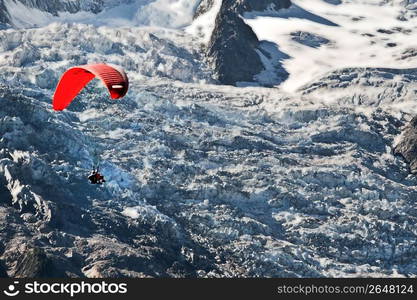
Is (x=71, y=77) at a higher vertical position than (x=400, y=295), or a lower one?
higher

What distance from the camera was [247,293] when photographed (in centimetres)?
17988

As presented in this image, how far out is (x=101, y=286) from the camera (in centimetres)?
18675

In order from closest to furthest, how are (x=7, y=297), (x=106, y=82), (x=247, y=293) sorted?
(x=106, y=82), (x=7, y=297), (x=247, y=293)

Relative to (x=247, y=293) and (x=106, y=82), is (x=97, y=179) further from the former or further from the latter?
(x=247, y=293)

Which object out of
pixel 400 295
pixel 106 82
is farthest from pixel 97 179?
pixel 400 295

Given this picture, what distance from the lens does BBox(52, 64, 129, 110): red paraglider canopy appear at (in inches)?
5886

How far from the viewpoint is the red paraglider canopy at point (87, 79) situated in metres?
150

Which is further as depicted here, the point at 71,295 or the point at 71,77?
the point at 71,295

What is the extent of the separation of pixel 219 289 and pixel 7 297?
28.8m

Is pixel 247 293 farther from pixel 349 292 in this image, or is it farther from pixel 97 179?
pixel 97 179

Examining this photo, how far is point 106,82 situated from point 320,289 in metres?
41.2

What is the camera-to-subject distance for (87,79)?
522 ft

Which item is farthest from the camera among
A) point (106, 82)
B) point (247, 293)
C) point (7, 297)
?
point (247, 293)

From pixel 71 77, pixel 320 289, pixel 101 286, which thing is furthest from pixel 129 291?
pixel 71 77
